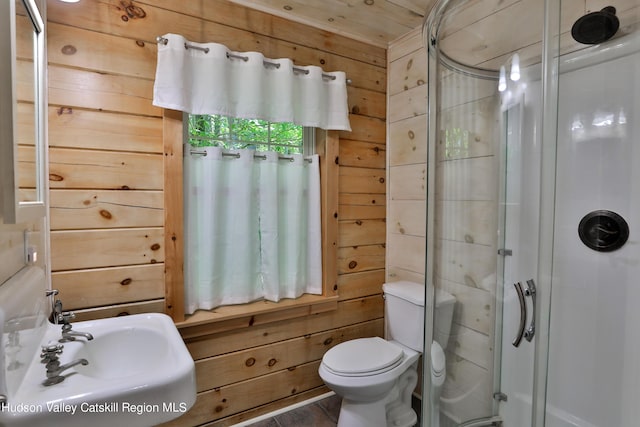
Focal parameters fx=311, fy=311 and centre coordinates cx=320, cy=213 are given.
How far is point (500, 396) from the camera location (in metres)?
1.39

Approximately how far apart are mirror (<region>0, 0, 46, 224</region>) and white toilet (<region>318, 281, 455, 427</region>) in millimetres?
1360

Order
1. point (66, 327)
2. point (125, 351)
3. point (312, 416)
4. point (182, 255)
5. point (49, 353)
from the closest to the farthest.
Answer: point (49, 353) → point (66, 327) → point (125, 351) → point (182, 255) → point (312, 416)

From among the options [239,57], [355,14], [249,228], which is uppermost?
[355,14]

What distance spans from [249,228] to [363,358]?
92 cm

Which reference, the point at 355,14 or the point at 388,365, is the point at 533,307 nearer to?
the point at 388,365

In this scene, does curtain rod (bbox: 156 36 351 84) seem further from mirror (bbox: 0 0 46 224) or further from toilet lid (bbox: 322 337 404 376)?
toilet lid (bbox: 322 337 404 376)

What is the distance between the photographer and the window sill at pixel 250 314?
160cm

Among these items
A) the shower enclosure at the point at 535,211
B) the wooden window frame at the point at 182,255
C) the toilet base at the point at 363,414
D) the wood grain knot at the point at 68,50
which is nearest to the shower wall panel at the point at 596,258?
the shower enclosure at the point at 535,211

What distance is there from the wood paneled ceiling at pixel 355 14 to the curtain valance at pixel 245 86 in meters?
0.30

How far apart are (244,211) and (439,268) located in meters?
1.05

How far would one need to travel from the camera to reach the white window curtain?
5.42 feet

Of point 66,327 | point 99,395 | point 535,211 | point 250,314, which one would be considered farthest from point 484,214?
point 66,327

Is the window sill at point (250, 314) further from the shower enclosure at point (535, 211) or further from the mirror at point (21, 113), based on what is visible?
the mirror at point (21, 113)

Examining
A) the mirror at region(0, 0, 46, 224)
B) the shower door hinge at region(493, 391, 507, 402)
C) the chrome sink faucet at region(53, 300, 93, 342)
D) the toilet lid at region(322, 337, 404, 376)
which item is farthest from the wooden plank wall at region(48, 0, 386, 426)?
the shower door hinge at region(493, 391, 507, 402)
